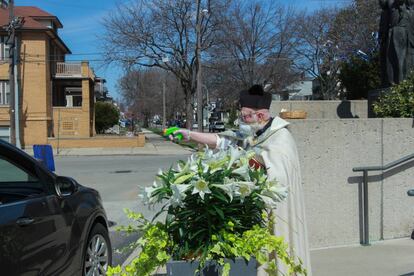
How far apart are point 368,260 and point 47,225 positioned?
3271mm

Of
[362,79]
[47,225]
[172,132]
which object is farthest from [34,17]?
[172,132]

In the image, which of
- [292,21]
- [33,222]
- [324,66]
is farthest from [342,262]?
[324,66]

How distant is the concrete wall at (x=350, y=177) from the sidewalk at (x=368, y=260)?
20 cm

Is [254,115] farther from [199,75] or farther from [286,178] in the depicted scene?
[199,75]

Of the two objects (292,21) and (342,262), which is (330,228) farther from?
(292,21)

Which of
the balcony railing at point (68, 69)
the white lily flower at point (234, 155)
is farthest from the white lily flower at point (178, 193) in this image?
the balcony railing at point (68, 69)

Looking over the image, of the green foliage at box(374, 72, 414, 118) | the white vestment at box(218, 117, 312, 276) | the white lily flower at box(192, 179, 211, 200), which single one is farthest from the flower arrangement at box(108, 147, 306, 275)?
the green foliage at box(374, 72, 414, 118)

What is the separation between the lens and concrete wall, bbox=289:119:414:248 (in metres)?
5.80

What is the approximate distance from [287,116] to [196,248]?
423 centimetres

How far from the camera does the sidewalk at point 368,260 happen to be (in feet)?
16.5

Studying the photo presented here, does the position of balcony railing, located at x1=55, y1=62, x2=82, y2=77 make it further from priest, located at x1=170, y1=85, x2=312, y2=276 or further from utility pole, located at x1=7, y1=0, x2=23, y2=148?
priest, located at x1=170, y1=85, x2=312, y2=276

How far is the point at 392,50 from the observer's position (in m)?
7.66

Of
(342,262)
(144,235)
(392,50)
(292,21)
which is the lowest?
(342,262)

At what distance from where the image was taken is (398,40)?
7742 millimetres
